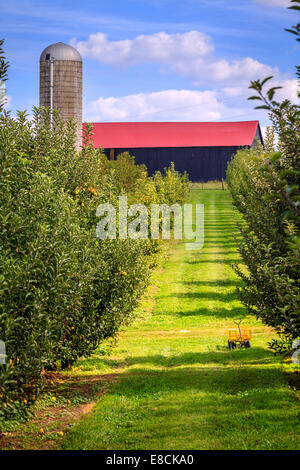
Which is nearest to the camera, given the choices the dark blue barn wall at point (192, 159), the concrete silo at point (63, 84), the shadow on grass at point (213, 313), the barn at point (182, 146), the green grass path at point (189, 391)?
the green grass path at point (189, 391)

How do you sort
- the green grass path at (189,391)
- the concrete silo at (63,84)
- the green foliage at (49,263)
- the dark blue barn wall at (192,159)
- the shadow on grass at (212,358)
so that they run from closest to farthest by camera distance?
the green foliage at (49,263)
the green grass path at (189,391)
the shadow on grass at (212,358)
the concrete silo at (63,84)
the dark blue barn wall at (192,159)

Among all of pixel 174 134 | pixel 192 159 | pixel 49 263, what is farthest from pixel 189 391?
pixel 174 134

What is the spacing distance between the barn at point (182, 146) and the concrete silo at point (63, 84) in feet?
160

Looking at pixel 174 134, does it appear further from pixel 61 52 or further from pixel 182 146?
pixel 61 52

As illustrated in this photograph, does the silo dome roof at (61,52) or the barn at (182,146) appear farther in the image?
the barn at (182,146)

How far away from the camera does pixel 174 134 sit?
8094 centimetres

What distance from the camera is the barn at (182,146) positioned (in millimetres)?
78125

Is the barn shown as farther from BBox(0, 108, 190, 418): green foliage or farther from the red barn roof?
BBox(0, 108, 190, 418): green foliage

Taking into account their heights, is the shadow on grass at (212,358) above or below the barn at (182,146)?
below

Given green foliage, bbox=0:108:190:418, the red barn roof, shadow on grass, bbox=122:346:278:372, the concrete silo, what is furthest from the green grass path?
the red barn roof

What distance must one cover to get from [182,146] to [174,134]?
392cm

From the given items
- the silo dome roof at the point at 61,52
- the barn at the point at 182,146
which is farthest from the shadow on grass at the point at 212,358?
the barn at the point at 182,146

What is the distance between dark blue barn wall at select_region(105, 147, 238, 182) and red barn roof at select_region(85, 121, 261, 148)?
2.59ft

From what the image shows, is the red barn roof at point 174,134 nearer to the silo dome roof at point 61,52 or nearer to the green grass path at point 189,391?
the silo dome roof at point 61,52
